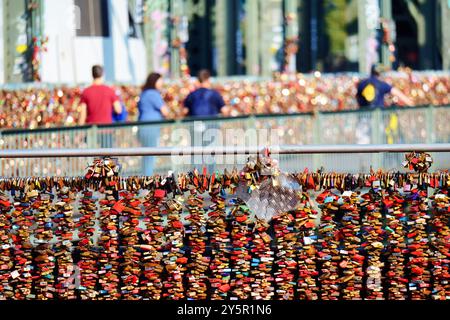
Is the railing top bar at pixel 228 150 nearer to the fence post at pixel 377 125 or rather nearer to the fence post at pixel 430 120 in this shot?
the fence post at pixel 377 125

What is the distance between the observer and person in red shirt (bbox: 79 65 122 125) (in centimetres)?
1727

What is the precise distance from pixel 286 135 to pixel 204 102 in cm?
150

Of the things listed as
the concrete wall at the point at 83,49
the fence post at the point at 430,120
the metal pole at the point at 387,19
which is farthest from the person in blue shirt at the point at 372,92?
the metal pole at the point at 387,19

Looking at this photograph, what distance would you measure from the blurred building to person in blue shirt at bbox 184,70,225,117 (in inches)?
221

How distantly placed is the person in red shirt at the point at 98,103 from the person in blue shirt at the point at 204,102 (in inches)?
50.3

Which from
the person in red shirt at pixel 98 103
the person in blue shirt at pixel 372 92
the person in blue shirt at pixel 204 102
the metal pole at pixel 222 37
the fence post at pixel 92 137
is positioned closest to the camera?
the fence post at pixel 92 137

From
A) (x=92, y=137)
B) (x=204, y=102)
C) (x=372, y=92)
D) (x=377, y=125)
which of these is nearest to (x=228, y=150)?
(x=92, y=137)

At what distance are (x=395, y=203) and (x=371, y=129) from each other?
898cm

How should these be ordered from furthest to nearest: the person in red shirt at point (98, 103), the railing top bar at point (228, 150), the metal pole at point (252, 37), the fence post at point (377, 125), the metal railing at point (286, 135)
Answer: the metal pole at point (252, 37)
the fence post at point (377, 125)
the person in red shirt at point (98, 103)
the metal railing at point (286, 135)
the railing top bar at point (228, 150)

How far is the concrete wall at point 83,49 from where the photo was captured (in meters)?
23.8

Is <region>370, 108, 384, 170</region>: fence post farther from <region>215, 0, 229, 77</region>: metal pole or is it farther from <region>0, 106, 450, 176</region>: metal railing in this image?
<region>215, 0, 229, 77</region>: metal pole

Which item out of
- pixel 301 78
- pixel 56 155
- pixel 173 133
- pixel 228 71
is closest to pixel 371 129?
pixel 173 133

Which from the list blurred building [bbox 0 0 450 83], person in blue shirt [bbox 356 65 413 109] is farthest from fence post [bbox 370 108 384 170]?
blurred building [bbox 0 0 450 83]

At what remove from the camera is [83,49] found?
24781 mm
